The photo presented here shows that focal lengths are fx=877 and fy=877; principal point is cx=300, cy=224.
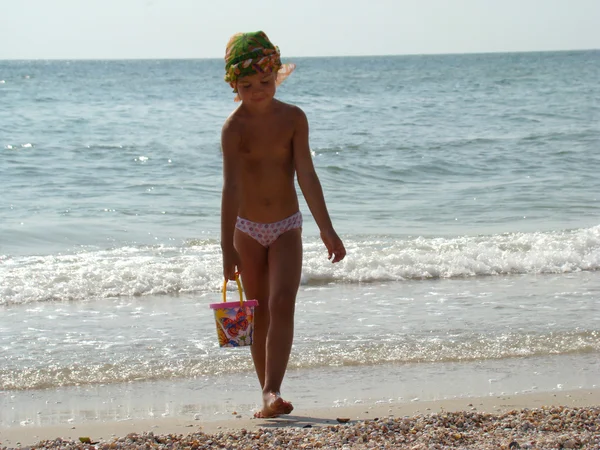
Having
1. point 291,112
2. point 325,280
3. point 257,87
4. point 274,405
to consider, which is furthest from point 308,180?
point 325,280

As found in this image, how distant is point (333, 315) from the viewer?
601cm

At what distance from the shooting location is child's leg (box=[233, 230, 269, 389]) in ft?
12.5

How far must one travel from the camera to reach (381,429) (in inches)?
138

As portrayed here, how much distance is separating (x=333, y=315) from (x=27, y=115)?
20.2 m

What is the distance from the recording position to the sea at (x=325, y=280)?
453 cm

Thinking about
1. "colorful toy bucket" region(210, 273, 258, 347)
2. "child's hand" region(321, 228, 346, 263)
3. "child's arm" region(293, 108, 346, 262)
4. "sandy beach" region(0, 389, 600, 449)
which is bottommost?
"sandy beach" region(0, 389, 600, 449)

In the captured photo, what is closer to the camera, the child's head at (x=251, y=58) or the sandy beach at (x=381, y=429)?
the sandy beach at (x=381, y=429)

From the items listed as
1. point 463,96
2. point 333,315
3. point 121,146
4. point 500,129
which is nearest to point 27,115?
point 121,146

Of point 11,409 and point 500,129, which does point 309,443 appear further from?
point 500,129

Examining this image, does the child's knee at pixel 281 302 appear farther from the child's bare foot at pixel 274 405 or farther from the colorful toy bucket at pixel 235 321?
the child's bare foot at pixel 274 405

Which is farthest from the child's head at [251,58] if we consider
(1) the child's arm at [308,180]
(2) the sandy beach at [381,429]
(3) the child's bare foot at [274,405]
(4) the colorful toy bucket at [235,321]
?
(2) the sandy beach at [381,429]

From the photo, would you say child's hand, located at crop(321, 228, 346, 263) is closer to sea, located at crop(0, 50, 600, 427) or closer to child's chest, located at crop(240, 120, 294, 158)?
child's chest, located at crop(240, 120, 294, 158)

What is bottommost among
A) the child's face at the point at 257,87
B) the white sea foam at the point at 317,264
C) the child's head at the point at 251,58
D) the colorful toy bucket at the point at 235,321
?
the white sea foam at the point at 317,264

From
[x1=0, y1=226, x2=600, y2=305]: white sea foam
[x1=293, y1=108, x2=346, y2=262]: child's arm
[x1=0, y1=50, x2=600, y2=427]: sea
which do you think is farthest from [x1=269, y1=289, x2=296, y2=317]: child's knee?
[x1=0, y1=226, x2=600, y2=305]: white sea foam
